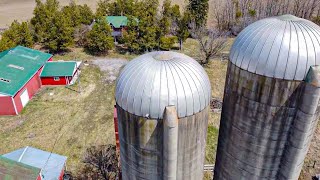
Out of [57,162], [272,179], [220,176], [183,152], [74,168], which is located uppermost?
[183,152]

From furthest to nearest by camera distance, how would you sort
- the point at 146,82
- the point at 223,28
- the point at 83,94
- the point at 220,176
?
the point at 223,28 → the point at 83,94 → the point at 220,176 → the point at 146,82

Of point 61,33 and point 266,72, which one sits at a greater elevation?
point 266,72

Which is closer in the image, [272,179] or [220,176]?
[272,179]

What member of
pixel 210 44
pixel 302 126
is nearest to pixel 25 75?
pixel 210 44

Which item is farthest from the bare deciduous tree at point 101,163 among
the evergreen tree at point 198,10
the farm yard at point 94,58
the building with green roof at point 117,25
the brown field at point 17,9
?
the brown field at point 17,9

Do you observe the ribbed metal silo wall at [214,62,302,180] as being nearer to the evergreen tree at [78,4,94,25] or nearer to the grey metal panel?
the grey metal panel

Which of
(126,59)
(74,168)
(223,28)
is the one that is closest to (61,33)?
(126,59)

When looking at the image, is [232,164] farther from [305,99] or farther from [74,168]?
Result: [74,168]

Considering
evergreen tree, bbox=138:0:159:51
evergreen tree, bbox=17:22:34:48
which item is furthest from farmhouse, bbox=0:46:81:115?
evergreen tree, bbox=138:0:159:51
